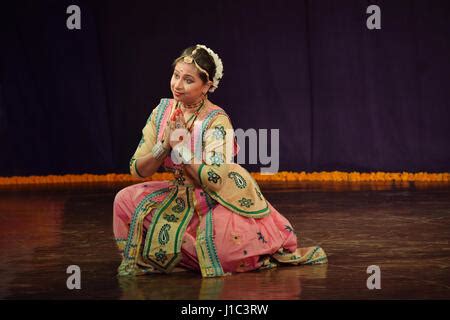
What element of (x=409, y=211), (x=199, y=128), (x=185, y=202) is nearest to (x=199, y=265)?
(x=185, y=202)

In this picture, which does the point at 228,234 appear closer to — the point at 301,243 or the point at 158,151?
the point at 158,151

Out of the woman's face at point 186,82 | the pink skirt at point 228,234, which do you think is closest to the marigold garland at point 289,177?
the pink skirt at point 228,234

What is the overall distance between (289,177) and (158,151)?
4.19 metres

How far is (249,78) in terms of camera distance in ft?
25.6

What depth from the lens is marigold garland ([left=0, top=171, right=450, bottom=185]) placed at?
7652 millimetres

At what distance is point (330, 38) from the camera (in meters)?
7.64

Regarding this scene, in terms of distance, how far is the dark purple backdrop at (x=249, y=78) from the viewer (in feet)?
25.0

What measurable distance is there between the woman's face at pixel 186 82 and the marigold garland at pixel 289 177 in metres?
3.96

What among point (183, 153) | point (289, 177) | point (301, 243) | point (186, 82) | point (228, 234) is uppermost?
point (186, 82)

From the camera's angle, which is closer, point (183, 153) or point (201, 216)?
point (183, 153)

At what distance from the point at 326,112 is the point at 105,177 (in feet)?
6.55

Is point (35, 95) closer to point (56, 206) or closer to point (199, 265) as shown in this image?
point (56, 206)

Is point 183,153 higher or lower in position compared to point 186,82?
lower

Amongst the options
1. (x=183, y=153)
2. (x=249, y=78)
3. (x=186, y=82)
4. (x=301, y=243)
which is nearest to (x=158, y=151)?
(x=183, y=153)
